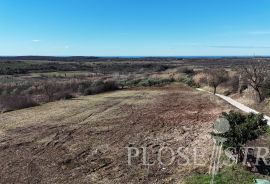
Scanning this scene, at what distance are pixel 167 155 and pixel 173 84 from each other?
35146 mm

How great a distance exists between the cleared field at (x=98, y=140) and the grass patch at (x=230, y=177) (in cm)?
49

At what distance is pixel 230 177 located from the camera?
10266 mm

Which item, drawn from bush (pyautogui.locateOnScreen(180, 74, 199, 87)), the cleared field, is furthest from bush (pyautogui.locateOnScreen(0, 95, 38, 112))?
bush (pyautogui.locateOnScreen(180, 74, 199, 87))

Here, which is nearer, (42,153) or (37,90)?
(42,153)

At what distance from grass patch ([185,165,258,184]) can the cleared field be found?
49cm

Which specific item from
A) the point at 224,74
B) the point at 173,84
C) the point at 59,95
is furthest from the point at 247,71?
the point at 173,84

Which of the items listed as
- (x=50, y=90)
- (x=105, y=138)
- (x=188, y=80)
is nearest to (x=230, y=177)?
(x=105, y=138)

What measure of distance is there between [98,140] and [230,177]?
6.67 m

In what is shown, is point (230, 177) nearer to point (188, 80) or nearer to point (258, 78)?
point (258, 78)

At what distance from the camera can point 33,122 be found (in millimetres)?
20969

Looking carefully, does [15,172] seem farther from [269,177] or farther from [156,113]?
[156,113]

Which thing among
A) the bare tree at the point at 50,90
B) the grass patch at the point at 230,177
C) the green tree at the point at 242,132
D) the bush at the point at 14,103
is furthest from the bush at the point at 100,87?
the grass patch at the point at 230,177

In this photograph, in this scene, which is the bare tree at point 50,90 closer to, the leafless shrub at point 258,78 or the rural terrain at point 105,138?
the rural terrain at point 105,138

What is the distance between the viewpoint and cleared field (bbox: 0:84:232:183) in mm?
11227
